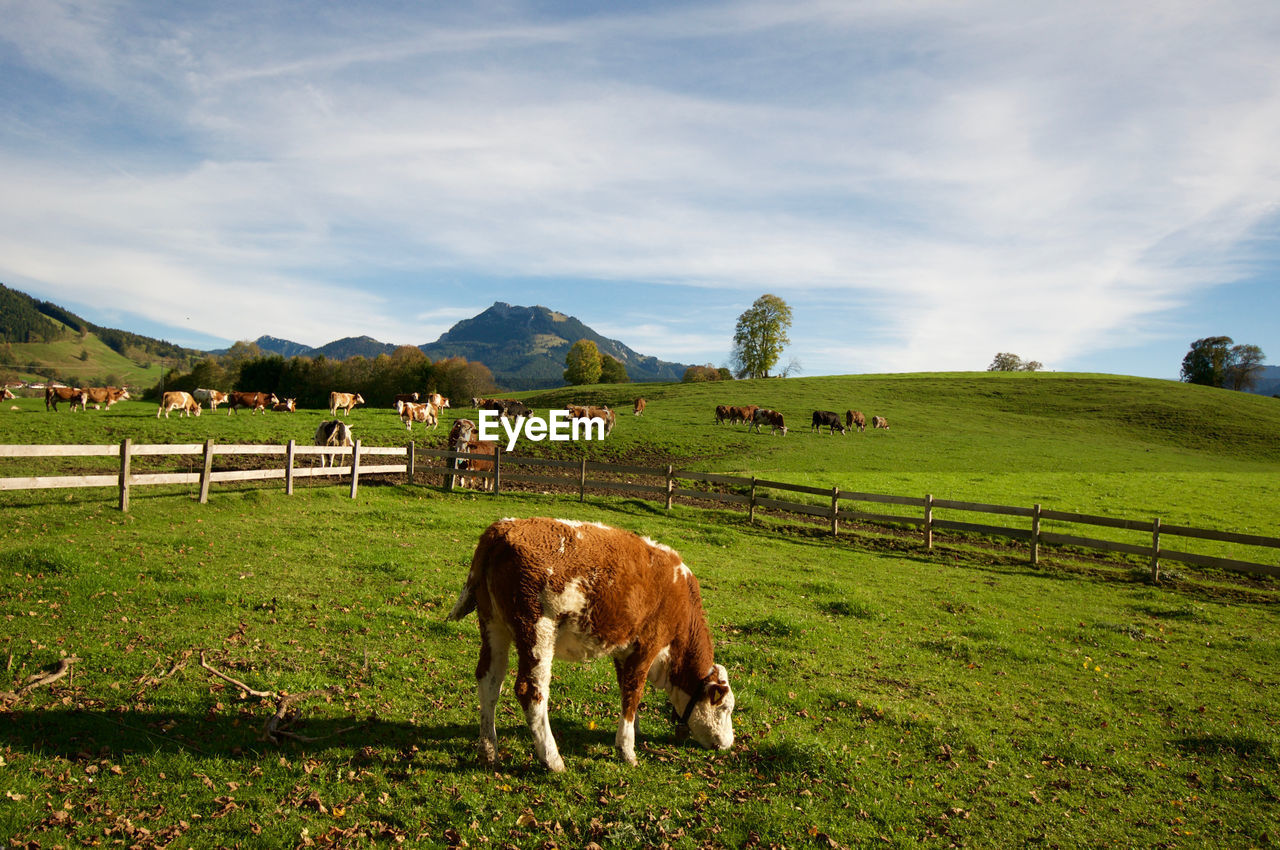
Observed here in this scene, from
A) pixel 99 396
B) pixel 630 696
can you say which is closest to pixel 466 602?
pixel 630 696

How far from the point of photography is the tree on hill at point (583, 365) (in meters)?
88.9

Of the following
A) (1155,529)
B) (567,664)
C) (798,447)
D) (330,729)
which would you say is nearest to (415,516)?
(567,664)

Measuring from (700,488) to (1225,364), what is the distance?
10057 centimetres

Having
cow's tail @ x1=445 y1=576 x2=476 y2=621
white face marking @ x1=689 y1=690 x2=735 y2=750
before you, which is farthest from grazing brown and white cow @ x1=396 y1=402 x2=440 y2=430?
white face marking @ x1=689 y1=690 x2=735 y2=750

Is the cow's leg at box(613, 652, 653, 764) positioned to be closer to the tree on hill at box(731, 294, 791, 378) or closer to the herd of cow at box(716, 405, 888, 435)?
the herd of cow at box(716, 405, 888, 435)

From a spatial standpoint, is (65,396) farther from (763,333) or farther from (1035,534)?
(763,333)

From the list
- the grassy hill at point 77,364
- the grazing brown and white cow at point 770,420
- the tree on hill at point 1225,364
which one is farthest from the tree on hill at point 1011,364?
the grassy hill at point 77,364

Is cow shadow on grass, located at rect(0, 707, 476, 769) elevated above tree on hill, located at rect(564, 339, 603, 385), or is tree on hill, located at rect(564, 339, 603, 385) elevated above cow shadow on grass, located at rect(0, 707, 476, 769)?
tree on hill, located at rect(564, 339, 603, 385)

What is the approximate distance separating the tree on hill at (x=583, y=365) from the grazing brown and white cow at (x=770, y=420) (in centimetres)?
5023

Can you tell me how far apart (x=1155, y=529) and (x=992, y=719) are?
484 inches

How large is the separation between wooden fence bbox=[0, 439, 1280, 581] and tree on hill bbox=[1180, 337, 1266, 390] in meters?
90.1

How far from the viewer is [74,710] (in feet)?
17.6

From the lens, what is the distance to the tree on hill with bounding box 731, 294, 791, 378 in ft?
254

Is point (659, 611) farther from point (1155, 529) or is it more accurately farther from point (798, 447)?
point (798, 447)
